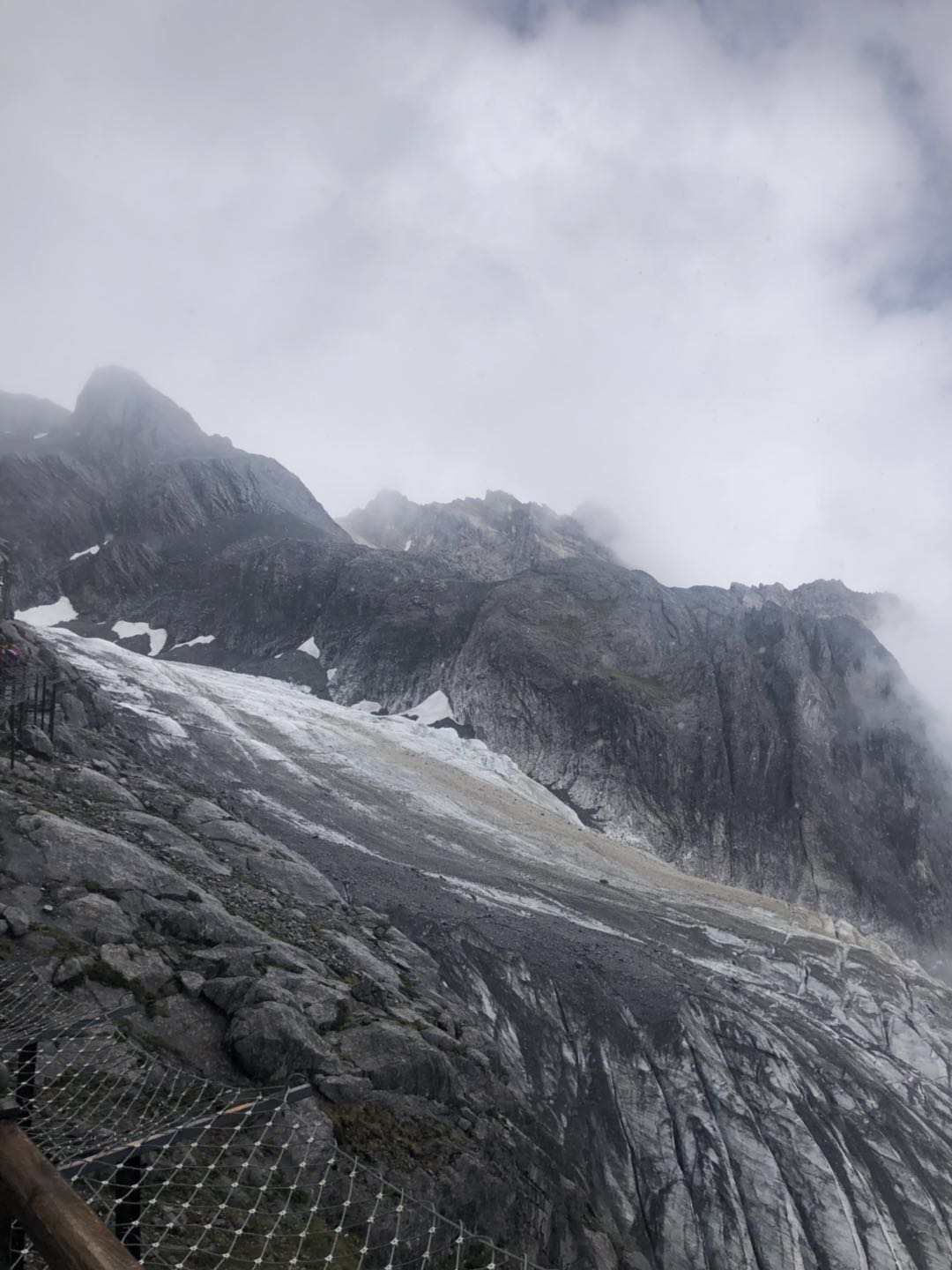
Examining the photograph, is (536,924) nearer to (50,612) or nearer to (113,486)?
(50,612)

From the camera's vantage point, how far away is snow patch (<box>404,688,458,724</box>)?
81.0 meters

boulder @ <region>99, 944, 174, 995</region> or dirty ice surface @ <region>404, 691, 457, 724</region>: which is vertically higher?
dirty ice surface @ <region>404, 691, 457, 724</region>

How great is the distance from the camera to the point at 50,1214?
3.57 metres

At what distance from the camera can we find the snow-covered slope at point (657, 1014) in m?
25.5

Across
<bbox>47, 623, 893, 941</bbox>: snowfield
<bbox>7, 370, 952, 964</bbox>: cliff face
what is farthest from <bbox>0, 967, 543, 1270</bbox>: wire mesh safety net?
<bbox>7, 370, 952, 964</bbox>: cliff face

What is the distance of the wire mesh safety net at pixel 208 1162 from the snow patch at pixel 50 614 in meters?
84.3

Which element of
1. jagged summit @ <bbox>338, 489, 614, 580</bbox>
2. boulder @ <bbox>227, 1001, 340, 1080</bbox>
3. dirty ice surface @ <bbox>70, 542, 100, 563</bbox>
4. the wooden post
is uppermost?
jagged summit @ <bbox>338, 489, 614, 580</bbox>

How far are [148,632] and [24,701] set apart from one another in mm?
63190

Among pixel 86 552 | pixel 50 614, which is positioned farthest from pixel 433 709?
pixel 86 552

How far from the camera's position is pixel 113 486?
113938mm

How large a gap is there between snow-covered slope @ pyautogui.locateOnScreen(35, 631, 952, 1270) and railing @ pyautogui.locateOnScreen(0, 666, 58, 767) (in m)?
5.97

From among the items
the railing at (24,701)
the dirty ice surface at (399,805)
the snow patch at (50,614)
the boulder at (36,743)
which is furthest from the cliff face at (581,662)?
the boulder at (36,743)

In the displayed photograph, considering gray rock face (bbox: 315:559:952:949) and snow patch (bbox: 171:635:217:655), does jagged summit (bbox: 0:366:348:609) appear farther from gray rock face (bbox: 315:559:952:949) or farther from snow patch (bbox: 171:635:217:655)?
gray rock face (bbox: 315:559:952:949)

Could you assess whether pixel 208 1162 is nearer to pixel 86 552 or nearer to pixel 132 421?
pixel 86 552
